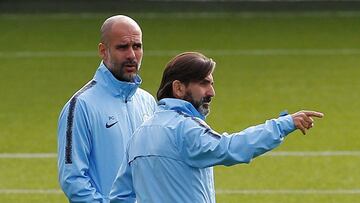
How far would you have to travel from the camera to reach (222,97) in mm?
16500

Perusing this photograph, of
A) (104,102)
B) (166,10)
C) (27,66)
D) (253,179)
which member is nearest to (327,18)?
(166,10)

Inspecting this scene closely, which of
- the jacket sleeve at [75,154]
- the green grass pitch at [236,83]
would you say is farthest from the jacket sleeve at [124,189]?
the green grass pitch at [236,83]

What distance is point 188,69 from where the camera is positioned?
18.9 ft

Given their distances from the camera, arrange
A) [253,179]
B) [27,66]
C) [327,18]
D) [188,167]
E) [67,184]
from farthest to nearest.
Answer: [327,18], [27,66], [253,179], [67,184], [188,167]

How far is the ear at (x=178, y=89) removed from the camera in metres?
5.77

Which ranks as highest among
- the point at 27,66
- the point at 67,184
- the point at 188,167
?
the point at 188,167

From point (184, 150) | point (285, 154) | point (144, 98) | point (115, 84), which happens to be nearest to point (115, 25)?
point (115, 84)

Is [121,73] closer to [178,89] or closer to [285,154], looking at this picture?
[178,89]

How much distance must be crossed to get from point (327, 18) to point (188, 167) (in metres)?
16.8

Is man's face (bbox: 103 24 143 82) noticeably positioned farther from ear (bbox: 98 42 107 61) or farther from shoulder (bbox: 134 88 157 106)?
shoulder (bbox: 134 88 157 106)

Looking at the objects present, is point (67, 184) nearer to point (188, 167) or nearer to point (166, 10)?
point (188, 167)

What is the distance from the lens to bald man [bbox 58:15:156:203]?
6.75 m

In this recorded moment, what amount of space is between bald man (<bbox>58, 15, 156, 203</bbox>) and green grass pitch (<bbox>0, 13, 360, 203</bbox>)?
482 centimetres

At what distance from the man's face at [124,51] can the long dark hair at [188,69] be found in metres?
1.02
